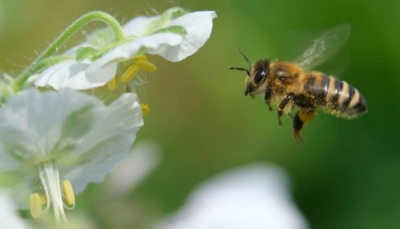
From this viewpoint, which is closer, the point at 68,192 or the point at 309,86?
the point at 68,192

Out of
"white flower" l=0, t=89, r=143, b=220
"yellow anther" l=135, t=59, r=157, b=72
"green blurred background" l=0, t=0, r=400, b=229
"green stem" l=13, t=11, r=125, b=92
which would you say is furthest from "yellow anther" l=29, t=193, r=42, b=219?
"green blurred background" l=0, t=0, r=400, b=229

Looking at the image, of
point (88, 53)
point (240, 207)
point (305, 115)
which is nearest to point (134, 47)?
point (88, 53)

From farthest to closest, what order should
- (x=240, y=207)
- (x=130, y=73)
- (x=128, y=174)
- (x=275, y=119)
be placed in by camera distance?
(x=275, y=119), (x=240, y=207), (x=128, y=174), (x=130, y=73)

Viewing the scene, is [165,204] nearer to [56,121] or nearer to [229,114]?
[229,114]

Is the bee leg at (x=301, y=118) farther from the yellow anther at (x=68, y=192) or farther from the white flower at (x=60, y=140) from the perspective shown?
the yellow anther at (x=68, y=192)

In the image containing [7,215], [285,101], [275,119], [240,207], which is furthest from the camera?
[275,119]

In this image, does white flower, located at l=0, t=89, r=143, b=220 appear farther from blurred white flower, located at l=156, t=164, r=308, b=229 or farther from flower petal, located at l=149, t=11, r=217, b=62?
blurred white flower, located at l=156, t=164, r=308, b=229

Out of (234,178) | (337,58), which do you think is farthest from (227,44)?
(337,58)

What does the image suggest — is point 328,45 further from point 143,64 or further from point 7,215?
point 7,215

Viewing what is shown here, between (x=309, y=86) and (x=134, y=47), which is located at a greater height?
(x=134, y=47)

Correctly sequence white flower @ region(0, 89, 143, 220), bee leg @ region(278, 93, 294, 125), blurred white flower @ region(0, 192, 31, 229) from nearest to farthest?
blurred white flower @ region(0, 192, 31, 229), white flower @ region(0, 89, 143, 220), bee leg @ region(278, 93, 294, 125)
